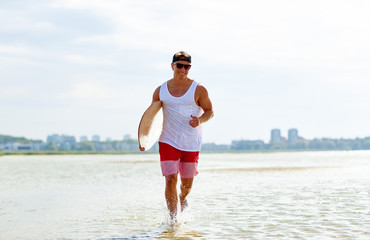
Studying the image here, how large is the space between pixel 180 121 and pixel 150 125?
1.48ft

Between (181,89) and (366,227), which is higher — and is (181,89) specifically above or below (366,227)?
above

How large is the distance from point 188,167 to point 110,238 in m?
1.41

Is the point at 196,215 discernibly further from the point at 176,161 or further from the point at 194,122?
the point at 194,122

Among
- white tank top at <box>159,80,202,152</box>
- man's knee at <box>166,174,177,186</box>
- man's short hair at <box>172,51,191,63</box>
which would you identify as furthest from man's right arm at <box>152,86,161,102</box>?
man's knee at <box>166,174,177,186</box>

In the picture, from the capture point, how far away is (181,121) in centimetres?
681

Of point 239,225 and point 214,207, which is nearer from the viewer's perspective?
point 239,225

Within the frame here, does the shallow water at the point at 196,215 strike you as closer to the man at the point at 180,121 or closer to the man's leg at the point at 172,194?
the man's leg at the point at 172,194

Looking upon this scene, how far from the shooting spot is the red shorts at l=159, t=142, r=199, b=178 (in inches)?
268

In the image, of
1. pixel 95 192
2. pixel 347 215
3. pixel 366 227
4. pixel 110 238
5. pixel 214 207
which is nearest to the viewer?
pixel 110 238

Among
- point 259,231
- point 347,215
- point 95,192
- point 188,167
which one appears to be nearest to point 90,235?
point 188,167

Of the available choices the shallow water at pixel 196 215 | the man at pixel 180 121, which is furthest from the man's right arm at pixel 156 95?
the shallow water at pixel 196 215

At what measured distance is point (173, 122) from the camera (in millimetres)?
6836

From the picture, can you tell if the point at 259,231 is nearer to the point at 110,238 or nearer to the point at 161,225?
the point at 161,225

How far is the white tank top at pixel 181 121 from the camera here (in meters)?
6.80
